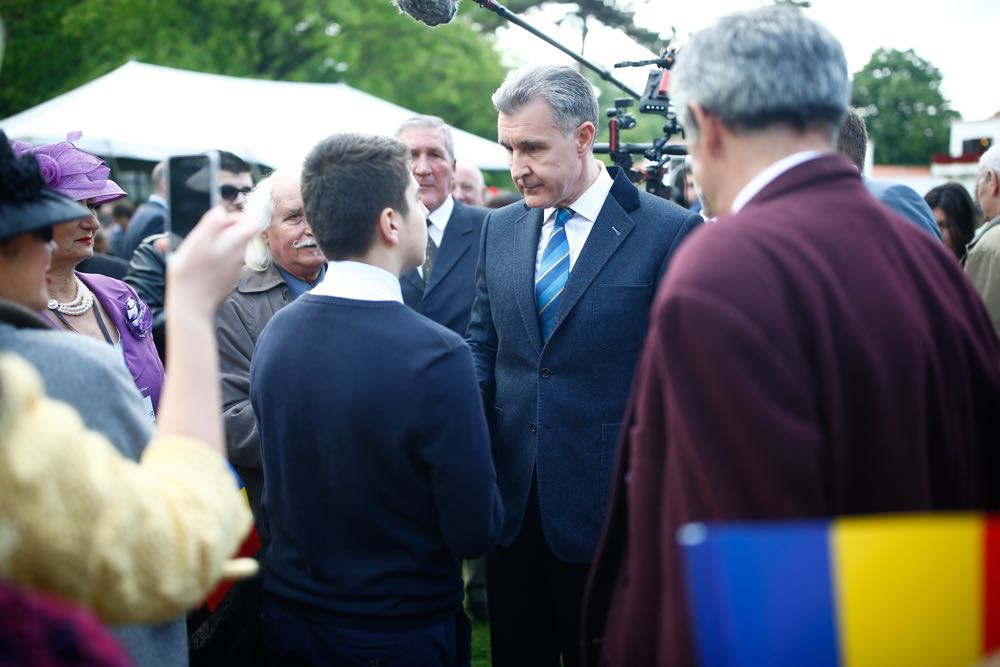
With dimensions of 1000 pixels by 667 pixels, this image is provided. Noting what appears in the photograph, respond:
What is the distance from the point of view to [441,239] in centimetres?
453

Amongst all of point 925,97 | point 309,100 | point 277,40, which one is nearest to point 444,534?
point 309,100

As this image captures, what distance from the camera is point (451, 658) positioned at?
94.0 inches

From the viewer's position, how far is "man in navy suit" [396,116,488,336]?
4270 mm

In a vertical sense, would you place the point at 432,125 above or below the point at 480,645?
above

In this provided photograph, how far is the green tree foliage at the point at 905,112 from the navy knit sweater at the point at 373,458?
64664 mm

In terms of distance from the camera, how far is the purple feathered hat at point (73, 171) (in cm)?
300

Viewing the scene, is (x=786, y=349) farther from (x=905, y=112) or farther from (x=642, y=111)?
(x=905, y=112)

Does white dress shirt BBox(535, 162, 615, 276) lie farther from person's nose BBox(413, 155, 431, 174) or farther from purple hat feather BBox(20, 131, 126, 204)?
person's nose BBox(413, 155, 431, 174)

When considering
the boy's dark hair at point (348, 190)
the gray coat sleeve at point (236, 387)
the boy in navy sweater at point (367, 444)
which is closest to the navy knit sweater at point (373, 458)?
the boy in navy sweater at point (367, 444)

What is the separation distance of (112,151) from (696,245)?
10.4 meters

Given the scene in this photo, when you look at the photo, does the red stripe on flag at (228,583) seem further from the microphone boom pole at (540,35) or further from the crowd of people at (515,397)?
the microphone boom pole at (540,35)

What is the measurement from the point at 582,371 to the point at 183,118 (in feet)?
29.4

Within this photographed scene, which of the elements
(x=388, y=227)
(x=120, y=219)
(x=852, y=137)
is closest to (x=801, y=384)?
(x=388, y=227)

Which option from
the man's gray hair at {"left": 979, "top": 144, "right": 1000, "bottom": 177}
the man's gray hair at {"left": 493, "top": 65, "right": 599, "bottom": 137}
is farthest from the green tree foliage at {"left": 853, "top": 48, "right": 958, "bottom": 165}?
the man's gray hair at {"left": 493, "top": 65, "right": 599, "bottom": 137}
